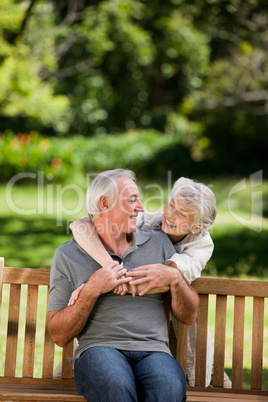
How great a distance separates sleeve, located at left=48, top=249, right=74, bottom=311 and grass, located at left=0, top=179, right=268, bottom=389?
198 centimetres

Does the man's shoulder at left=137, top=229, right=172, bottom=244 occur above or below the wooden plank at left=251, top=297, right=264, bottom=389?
above

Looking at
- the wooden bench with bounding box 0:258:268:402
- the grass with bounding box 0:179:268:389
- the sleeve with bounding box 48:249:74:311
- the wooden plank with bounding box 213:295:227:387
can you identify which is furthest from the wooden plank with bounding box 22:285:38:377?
the grass with bounding box 0:179:268:389

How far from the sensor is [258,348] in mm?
3033

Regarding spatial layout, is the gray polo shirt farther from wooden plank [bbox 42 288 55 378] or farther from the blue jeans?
wooden plank [bbox 42 288 55 378]

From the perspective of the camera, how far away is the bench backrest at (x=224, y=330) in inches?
119

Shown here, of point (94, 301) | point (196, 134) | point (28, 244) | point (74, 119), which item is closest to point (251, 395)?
point (94, 301)

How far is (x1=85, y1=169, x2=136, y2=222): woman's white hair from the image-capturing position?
285 cm

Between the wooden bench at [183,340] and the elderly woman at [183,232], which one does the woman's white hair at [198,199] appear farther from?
the wooden bench at [183,340]

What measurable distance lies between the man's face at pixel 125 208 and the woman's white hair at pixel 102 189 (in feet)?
0.09

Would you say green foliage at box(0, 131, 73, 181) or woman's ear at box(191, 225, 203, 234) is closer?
woman's ear at box(191, 225, 203, 234)

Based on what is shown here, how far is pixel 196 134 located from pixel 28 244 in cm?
1263

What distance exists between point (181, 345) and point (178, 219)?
746 millimetres

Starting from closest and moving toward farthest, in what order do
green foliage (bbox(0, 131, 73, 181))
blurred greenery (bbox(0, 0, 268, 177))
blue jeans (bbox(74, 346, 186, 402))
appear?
blue jeans (bbox(74, 346, 186, 402))
green foliage (bbox(0, 131, 73, 181))
blurred greenery (bbox(0, 0, 268, 177))

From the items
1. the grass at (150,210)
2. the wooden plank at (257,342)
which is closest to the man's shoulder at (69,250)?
the wooden plank at (257,342)
